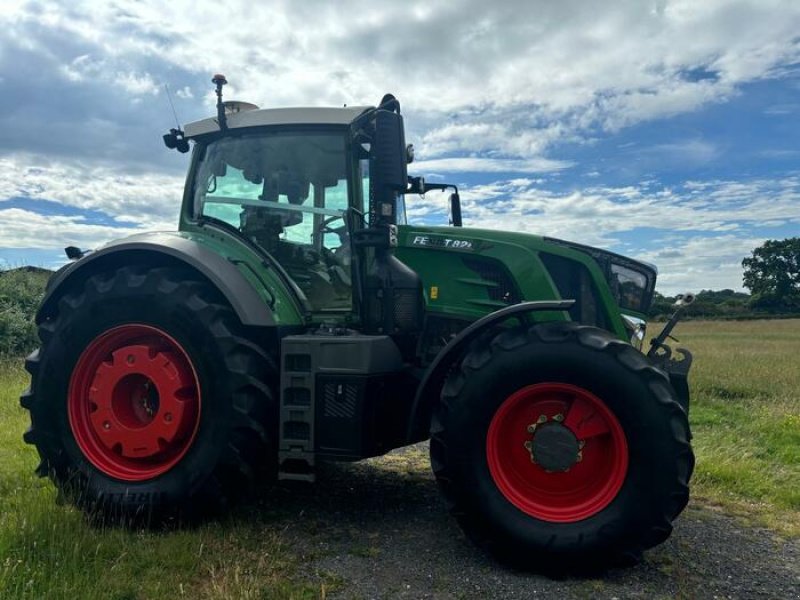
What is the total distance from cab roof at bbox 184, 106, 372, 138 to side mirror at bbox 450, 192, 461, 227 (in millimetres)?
1742

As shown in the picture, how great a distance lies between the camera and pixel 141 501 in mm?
3777

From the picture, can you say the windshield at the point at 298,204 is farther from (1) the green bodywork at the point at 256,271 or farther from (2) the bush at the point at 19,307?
(2) the bush at the point at 19,307

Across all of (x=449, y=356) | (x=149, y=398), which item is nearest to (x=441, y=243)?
(x=449, y=356)

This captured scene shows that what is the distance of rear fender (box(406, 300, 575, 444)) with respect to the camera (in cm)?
350

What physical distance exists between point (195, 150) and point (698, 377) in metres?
9.90

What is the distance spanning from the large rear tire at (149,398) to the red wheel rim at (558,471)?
140cm

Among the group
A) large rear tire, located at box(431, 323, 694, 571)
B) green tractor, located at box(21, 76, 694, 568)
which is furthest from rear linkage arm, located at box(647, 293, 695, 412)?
large rear tire, located at box(431, 323, 694, 571)

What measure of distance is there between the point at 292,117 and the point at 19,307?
10.9 metres

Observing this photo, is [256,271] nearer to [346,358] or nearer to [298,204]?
[298,204]

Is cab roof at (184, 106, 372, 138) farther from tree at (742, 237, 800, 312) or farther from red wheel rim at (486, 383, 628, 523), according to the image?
tree at (742, 237, 800, 312)

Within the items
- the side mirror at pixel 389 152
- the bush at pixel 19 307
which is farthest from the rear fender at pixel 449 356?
the bush at pixel 19 307

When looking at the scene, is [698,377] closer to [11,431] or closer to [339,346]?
[339,346]

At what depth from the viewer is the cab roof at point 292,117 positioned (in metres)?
4.18

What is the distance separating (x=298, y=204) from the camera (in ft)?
14.2
